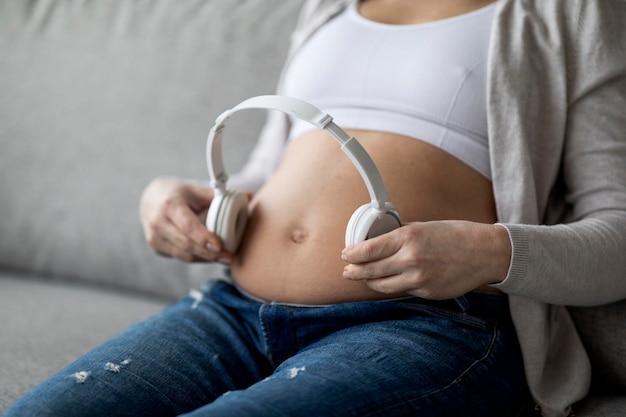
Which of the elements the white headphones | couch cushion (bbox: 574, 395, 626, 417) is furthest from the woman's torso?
couch cushion (bbox: 574, 395, 626, 417)

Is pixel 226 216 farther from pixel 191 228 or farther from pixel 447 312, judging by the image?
pixel 447 312

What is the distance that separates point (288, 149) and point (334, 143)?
0.42 ft

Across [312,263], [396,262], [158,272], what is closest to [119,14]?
[158,272]

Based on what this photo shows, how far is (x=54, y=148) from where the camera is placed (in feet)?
4.62

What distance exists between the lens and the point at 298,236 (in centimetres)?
92

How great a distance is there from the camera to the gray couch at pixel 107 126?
4.31 ft

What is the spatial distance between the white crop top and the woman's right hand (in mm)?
185

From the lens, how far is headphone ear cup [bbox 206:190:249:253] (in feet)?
3.07

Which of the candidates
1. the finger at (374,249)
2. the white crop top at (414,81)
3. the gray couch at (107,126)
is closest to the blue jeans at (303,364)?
the finger at (374,249)

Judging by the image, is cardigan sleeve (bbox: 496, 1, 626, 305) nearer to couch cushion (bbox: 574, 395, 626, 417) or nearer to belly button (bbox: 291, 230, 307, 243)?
couch cushion (bbox: 574, 395, 626, 417)

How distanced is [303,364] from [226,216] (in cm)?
24

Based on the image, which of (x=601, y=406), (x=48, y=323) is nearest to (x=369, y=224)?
(x=601, y=406)

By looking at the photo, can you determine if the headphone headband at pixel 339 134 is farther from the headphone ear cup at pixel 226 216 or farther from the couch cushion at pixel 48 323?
the couch cushion at pixel 48 323

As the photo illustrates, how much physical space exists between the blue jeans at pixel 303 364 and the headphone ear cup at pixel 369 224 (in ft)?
0.38
